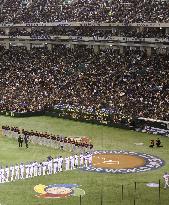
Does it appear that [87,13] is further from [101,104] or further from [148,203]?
[148,203]

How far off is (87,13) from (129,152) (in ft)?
134

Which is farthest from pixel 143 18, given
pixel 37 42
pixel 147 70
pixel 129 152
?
pixel 129 152

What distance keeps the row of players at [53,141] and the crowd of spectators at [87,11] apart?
29.0 metres

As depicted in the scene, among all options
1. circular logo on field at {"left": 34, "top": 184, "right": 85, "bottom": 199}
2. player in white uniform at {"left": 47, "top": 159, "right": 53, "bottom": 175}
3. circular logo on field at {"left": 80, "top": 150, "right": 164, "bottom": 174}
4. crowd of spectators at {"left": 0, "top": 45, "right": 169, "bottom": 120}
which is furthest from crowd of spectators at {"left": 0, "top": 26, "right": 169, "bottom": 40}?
circular logo on field at {"left": 34, "top": 184, "right": 85, "bottom": 199}

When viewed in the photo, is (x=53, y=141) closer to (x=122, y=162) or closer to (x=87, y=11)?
(x=122, y=162)

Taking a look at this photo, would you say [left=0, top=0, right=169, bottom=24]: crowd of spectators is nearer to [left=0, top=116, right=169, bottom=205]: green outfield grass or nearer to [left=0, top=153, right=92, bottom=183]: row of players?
[left=0, top=116, right=169, bottom=205]: green outfield grass

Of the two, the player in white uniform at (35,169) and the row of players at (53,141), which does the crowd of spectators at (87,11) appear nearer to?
the row of players at (53,141)

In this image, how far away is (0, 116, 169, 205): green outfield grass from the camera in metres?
29.9

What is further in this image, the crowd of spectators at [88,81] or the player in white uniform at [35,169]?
the crowd of spectators at [88,81]

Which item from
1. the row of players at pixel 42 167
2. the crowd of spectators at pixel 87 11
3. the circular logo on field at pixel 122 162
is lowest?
the circular logo on field at pixel 122 162

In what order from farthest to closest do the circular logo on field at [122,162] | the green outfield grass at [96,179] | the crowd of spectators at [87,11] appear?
the crowd of spectators at [87,11]
the circular logo on field at [122,162]
the green outfield grass at [96,179]

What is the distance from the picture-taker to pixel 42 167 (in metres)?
36.1

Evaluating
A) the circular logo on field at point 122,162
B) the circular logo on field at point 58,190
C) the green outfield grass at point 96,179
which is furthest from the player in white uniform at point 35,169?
the circular logo on field at point 122,162

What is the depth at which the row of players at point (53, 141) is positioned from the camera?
41.9m
